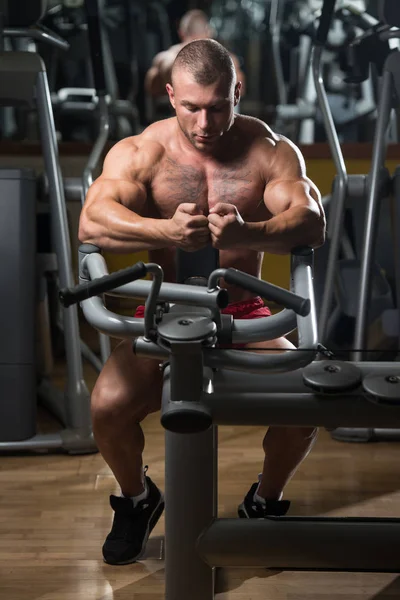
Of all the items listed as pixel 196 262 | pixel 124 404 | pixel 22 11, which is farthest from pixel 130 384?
pixel 22 11

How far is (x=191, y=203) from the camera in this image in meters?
1.66

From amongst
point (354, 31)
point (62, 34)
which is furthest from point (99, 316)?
point (62, 34)

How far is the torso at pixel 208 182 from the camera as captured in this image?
70.9 inches

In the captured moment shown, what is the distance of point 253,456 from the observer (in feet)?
7.78

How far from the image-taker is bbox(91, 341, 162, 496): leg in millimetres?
1777

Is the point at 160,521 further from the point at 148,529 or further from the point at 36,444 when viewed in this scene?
the point at 36,444

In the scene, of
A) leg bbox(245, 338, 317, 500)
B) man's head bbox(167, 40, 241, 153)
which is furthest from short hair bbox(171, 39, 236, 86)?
leg bbox(245, 338, 317, 500)

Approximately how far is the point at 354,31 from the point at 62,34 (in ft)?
3.81

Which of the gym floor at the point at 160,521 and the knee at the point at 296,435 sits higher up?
the knee at the point at 296,435

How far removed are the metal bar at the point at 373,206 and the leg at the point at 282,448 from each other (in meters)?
0.67

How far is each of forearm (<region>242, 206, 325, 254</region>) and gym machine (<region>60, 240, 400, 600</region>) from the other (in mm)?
294

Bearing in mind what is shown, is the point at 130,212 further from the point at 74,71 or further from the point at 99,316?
the point at 74,71

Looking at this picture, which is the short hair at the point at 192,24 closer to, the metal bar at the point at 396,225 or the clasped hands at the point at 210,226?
the metal bar at the point at 396,225

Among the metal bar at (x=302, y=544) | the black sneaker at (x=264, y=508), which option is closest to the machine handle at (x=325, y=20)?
the black sneaker at (x=264, y=508)
